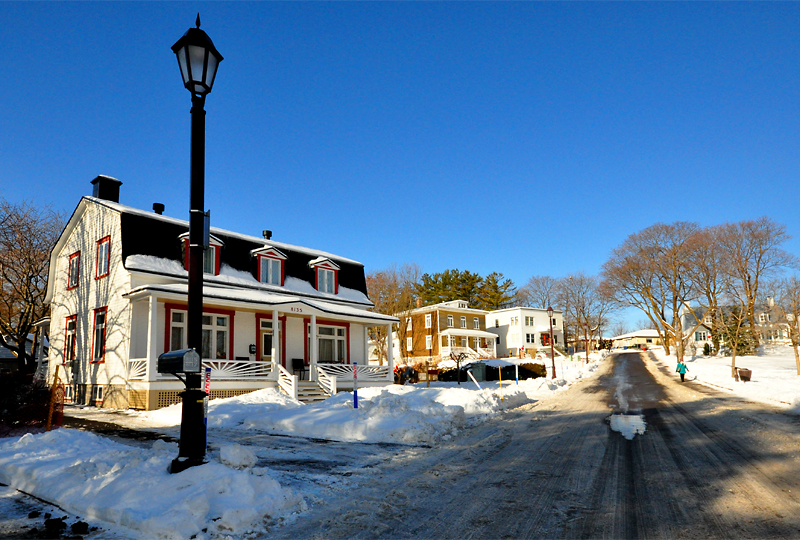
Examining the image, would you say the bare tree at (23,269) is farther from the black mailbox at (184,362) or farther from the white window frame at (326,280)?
the black mailbox at (184,362)

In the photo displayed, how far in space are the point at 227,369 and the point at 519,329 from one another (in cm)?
4747

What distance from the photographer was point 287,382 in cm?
2020

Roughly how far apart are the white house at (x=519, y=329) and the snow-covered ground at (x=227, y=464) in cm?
4833

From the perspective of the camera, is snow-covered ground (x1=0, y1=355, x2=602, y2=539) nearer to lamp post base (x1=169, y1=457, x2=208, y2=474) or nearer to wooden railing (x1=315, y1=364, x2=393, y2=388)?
lamp post base (x1=169, y1=457, x2=208, y2=474)

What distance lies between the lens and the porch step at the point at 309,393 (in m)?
20.0

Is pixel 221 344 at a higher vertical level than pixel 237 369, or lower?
higher

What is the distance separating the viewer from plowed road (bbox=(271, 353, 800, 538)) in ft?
16.7

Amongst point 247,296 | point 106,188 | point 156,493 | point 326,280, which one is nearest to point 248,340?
point 247,296

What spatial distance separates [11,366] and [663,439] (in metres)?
42.6

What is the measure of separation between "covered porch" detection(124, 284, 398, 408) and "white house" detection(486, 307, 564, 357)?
3906cm

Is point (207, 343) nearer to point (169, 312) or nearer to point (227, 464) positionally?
Result: point (169, 312)

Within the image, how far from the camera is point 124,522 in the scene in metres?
5.05

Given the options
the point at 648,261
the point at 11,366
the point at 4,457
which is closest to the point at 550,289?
the point at 648,261

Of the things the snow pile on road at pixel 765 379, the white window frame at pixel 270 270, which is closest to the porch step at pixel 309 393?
the white window frame at pixel 270 270
